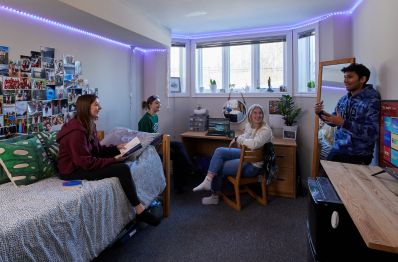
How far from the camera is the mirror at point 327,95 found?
9.62 feet

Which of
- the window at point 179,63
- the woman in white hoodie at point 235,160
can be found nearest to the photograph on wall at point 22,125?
the woman in white hoodie at point 235,160

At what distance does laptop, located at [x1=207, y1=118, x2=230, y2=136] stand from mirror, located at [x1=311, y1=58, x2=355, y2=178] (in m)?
1.24

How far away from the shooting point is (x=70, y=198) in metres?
1.66

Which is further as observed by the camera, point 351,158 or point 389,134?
point 351,158

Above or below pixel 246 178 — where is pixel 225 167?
above

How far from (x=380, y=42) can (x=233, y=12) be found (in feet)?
5.30

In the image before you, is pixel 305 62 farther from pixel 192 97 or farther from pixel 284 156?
pixel 192 97

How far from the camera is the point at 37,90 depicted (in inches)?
98.3

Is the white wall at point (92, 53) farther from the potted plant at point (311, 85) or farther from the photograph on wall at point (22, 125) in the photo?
the potted plant at point (311, 85)

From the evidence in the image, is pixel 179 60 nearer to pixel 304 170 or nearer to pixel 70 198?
pixel 304 170

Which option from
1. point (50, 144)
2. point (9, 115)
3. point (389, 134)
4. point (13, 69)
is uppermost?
point (13, 69)

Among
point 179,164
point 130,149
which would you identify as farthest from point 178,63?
point 130,149

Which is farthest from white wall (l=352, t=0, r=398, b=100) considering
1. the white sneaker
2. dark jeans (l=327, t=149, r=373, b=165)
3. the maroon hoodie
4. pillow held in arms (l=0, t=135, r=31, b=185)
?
pillow held in arms (l=0, t=135, r=31, b=185)

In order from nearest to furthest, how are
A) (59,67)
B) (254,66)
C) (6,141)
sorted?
(6,141) < (59,67) < (254,66)
